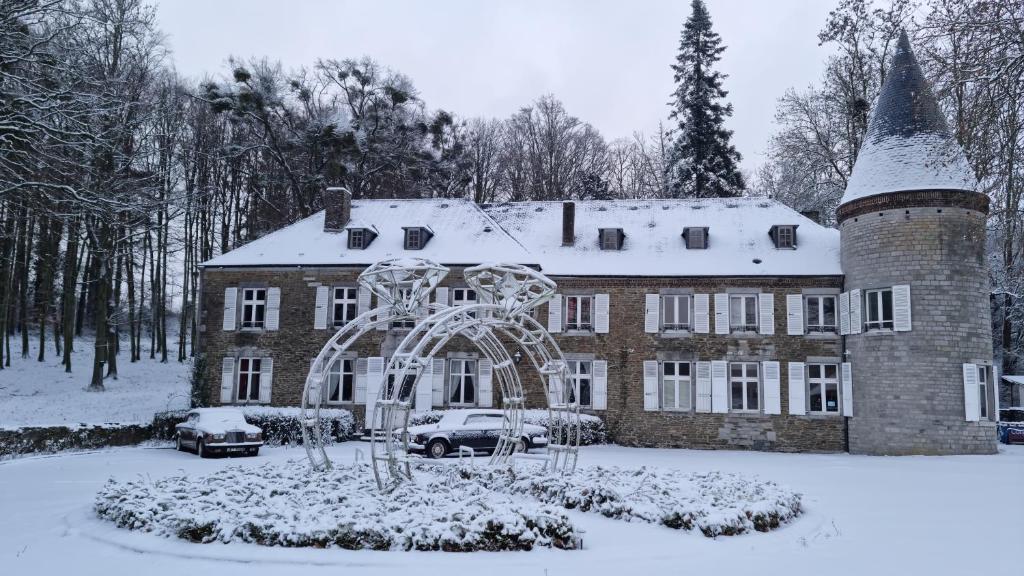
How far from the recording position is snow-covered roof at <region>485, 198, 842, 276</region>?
2544 cm

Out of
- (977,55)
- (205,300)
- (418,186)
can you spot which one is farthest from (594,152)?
(977,55)

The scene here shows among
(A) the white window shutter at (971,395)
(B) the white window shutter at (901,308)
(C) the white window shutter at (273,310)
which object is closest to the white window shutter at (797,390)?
(B) the white window shutter at (901,308)

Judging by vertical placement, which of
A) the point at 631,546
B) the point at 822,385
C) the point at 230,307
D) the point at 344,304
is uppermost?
the point at 344,304

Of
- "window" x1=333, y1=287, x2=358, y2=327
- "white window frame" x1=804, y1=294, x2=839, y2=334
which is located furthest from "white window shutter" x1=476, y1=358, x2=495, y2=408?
"white window frame" x1=804, y1=294, x2=839, y2=334

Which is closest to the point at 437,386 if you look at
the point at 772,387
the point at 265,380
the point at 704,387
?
the point at 265,380

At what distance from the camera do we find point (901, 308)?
22.6 m

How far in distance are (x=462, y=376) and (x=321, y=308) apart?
5.33 meters

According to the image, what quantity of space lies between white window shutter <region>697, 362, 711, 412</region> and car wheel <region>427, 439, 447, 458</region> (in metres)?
9.09

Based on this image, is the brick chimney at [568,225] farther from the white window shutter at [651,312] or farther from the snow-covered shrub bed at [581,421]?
the snow-covered shrub bed at [581,421]

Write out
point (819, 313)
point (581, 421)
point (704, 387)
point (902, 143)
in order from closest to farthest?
point (902, 143)
point (581, 421)
point (819, 313)
point (704, 387)

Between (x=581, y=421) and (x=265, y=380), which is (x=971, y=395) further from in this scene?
(x=265, y=380)

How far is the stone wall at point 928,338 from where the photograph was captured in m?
22.0

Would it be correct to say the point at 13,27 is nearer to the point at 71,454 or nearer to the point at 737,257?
the point at 71,454

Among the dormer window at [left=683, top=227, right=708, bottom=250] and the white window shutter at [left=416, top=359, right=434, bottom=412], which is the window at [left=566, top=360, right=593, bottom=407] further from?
the dormer window at [left=683, top=227, right=708, bottom=250]
